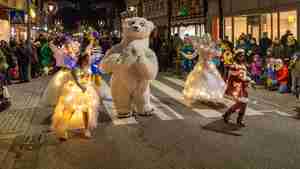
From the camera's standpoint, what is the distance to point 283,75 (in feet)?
51.2

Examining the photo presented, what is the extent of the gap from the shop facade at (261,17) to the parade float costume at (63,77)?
37.4 ft

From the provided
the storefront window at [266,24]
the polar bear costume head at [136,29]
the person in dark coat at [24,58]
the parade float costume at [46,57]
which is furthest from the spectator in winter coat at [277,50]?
the parade float costume at [46,57]

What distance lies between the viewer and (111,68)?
11.3 metres

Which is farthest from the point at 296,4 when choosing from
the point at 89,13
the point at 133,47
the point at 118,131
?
the point at 89,13

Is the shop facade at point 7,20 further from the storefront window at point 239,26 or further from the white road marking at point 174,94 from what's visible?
the storefront window at point 239,26

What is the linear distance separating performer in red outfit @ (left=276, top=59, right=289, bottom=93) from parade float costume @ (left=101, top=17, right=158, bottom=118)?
5.70 meters

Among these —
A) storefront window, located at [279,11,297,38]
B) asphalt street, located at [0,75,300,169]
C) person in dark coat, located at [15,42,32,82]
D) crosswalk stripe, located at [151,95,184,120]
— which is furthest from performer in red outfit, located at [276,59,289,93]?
person in dark coat, located at [15,42,32,82]

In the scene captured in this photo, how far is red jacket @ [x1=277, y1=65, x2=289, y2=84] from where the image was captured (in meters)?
15.5

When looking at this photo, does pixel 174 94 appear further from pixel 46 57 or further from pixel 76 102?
pixel 46 57

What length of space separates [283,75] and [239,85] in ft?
19.4

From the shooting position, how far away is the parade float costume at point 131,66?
1106 centimetres

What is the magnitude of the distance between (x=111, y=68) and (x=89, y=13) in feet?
285

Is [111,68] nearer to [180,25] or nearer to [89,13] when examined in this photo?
[180,25]

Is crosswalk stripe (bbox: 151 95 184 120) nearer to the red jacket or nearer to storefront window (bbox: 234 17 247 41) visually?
the red jacket
